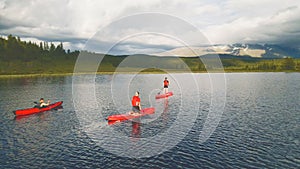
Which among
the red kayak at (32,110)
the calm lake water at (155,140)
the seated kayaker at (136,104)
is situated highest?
the seated kayaker at (136,104)

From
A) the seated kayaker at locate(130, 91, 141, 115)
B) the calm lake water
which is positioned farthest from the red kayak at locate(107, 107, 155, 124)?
the calm lake water

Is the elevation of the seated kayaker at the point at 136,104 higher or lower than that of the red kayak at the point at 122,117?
higher

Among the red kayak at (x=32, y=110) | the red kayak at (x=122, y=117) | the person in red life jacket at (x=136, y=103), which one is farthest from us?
the red kayak at (x=32, y=110)

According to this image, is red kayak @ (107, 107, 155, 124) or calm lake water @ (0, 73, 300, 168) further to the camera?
red kayak @ (107, 107, 155, 124)

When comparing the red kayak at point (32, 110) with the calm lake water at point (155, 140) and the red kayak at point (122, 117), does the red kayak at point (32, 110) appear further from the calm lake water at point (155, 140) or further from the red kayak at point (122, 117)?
the red kayak at point (122, 117)

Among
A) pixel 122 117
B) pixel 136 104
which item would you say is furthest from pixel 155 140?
pixel 136 104

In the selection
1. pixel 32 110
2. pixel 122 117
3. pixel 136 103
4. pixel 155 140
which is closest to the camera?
pixel 155 140

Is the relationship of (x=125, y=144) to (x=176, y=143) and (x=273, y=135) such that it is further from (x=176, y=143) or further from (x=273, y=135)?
(x=273, y=135)

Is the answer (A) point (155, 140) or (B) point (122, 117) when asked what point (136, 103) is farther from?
(A) point (155, 140)

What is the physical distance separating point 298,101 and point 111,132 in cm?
4930

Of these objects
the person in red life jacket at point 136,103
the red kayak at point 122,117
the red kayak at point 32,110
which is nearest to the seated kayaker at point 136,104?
the person in red life jacket at point 136,103

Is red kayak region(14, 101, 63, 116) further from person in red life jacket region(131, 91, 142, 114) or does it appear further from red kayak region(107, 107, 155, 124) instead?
person in red life jacket region(131, 91, 142, 114)

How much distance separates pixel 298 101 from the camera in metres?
58.8

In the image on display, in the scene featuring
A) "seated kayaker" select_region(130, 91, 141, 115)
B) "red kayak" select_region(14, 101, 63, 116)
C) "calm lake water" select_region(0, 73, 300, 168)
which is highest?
"seated kayaker" select_region(130, 91, 141, 115)
